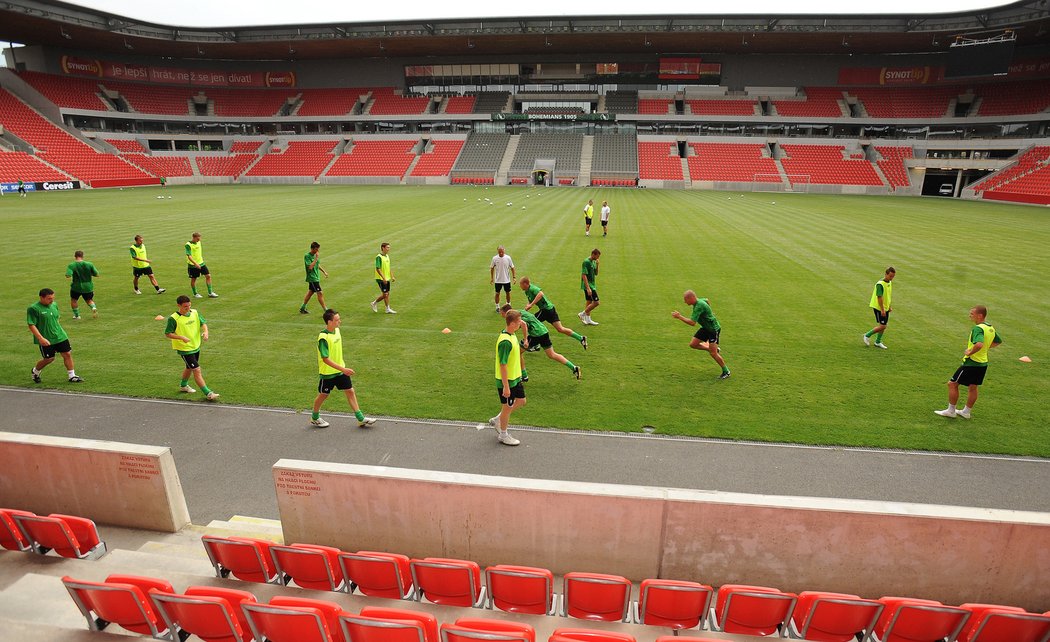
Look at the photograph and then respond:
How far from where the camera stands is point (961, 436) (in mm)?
7871

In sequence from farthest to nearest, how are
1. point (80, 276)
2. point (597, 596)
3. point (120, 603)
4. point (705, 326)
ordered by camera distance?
Answer: point (80, 276)
point (705, 326)
point (597, 596)
point (120, 603)

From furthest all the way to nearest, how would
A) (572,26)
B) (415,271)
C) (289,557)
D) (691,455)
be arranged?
(572,26)
(415,271)
(691,455)
(289,557)

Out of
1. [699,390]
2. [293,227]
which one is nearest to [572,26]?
[293,227]

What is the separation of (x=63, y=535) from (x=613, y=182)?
191ft

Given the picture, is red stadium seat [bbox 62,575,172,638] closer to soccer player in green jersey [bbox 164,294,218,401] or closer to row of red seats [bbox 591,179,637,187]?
soccer player in green jersey [bbox 164,294,218,401]

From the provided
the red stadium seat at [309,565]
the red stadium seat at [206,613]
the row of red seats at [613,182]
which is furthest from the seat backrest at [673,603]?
the row of red seats at [613,182]

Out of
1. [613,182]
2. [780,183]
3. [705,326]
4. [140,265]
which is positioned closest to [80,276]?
[140,265]

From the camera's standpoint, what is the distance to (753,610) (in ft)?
13.2

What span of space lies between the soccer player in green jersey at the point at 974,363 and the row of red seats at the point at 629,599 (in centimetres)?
549

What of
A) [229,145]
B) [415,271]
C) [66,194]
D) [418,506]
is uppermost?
[229,145]

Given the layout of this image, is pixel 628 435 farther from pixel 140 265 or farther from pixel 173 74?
pixel 173 74

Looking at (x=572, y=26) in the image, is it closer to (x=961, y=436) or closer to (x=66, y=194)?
(x=66, y=194)

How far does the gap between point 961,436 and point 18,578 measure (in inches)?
441

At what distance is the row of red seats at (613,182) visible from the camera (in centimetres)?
5791
